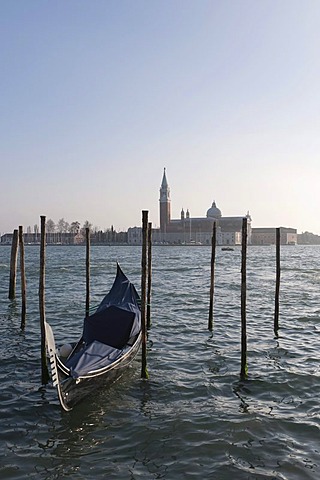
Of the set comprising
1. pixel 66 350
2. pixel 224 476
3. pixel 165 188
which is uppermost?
pixel 165 188

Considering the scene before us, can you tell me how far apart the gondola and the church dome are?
115 meters

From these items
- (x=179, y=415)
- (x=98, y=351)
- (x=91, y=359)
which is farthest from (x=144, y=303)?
(x=179, y=415)

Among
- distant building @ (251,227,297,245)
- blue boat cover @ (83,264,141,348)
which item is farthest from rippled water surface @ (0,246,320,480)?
distant building @ (251,227,297,245)

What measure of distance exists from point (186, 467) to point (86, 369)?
1980 millimetres

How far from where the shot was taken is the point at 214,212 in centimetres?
12425

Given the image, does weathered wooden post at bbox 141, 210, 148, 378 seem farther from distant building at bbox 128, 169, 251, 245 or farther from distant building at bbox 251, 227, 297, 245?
distant building at bbox 251, 227, 297, 245

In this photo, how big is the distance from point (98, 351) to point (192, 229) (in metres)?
112

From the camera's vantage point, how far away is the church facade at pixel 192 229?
11462 cm

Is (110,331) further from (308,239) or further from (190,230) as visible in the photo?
(308,239)

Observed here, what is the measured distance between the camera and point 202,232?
388ft

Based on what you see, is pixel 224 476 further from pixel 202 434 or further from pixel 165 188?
pixel 165 188

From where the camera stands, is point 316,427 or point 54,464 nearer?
point 54,464

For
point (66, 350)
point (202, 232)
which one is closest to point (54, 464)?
point (66, 350)

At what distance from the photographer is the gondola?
5.61m
